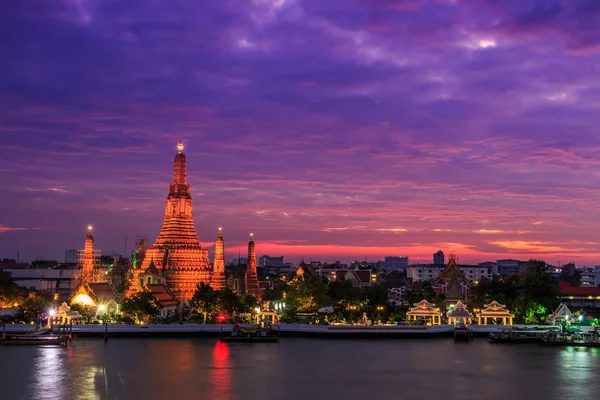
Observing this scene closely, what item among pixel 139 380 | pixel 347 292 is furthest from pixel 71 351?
pixel 347 292

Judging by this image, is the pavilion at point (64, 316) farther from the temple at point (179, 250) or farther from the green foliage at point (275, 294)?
the green foliage at point (275, 294)

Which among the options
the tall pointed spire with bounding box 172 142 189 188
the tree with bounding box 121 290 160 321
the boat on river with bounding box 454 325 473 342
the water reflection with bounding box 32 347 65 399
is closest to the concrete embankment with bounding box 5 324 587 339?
the boat on river with bounding box 454 325 473 342

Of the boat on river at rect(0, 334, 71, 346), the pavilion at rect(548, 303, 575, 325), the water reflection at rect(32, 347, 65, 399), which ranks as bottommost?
the water reflection at rect(32, 347, 65, 399)

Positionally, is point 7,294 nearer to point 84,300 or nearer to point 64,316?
point 84,300

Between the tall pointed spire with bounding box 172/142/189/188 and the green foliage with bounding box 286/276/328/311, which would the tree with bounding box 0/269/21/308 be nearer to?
the tall pointed spire with bounding box 172/142/189/188

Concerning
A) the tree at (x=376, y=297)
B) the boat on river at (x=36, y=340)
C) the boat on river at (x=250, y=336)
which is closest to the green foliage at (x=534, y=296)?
the tree at (x=376, y=297)

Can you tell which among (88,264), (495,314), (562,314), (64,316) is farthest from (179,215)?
(562,314)
